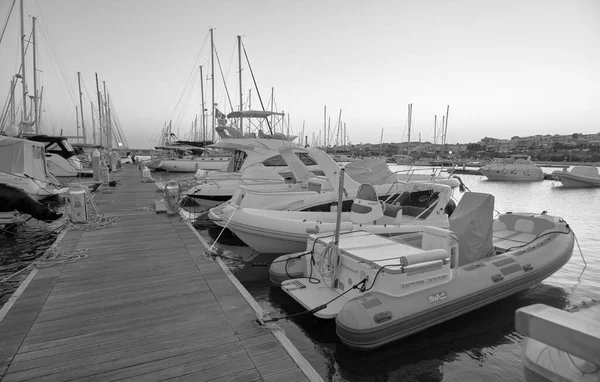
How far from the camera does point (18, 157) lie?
14.4 metres

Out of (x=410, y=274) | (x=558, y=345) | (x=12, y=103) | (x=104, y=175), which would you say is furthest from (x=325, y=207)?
(x=12, y=103)

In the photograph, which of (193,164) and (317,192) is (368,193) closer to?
(317,192)

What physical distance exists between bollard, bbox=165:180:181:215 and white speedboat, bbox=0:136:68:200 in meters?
6.04

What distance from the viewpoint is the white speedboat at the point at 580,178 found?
3388 cm

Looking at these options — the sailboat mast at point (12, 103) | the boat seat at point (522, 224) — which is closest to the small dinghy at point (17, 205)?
the boat seat at point (522, 224)

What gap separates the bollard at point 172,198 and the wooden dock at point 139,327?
13.6ft

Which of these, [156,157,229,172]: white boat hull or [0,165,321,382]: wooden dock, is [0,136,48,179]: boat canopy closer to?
[0,165,321,382]: wooden dock

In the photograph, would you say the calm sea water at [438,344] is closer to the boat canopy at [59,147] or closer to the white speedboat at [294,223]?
the white speedboat at [294,223]

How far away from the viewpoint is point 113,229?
9.07 m

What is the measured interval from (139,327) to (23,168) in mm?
14625

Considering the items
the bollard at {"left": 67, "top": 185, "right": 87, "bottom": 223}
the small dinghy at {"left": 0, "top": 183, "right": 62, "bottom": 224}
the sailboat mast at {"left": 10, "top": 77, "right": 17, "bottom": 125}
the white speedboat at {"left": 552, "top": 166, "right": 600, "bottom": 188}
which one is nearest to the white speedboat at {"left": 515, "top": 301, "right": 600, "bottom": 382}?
the bollard at {"left": 67, "top": 185, "right": 87, "bottom": 223}

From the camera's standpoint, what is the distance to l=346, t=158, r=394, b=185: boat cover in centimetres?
1150

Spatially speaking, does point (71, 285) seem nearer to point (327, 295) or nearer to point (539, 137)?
point (327, 295)

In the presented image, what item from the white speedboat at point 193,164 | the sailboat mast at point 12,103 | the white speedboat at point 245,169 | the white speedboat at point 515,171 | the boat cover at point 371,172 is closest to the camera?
the boat cover at point 371,172
